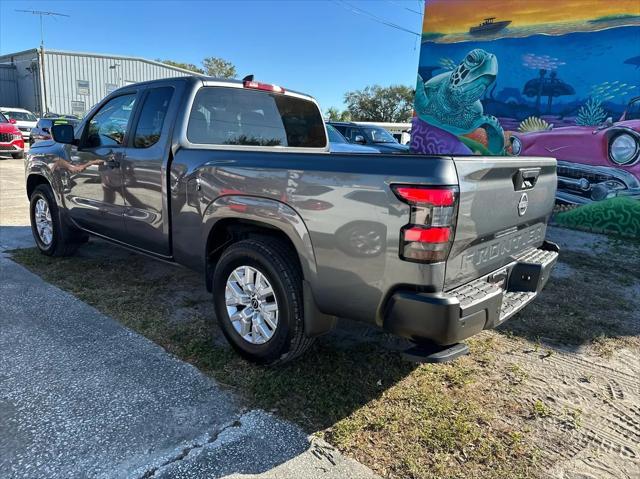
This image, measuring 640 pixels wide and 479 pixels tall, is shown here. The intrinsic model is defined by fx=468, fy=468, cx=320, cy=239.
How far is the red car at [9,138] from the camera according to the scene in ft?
55.3

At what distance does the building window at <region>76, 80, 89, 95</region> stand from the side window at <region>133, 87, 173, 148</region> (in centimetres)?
3769

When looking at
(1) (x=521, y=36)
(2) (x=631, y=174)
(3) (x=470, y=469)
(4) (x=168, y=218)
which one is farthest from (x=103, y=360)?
(1) (x=521, y=36)

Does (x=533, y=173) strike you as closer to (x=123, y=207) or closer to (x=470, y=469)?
(x=470, y=469)

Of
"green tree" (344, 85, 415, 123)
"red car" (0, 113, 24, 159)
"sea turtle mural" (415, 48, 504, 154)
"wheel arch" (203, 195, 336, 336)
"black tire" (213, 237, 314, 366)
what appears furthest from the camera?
"green tree" (344, 85, 415, 123)

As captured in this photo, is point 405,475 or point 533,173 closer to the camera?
point 405,475

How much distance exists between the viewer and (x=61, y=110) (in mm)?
35500

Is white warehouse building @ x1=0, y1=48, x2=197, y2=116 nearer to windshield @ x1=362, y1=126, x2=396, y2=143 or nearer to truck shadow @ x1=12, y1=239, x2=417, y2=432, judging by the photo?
windshield @ x1=362, y1=126, x2=396, y2=143

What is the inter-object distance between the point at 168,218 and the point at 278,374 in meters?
1.53

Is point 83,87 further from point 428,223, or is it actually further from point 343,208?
point 428,223

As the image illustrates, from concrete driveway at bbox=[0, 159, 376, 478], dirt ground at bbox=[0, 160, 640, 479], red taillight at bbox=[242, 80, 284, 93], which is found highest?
red taillight at bbox=[242, 80, 284, 93]

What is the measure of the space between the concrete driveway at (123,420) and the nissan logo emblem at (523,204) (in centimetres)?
181

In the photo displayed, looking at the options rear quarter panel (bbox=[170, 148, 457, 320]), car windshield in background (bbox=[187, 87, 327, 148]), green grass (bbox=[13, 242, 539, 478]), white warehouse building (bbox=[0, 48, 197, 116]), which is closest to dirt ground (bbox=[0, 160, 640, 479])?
green grass (bbox=[13, 242, 539, 478])

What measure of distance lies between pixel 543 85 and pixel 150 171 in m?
8.68

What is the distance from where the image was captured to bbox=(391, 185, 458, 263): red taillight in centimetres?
226
